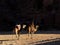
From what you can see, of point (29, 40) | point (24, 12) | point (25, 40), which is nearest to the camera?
point (25, 40)

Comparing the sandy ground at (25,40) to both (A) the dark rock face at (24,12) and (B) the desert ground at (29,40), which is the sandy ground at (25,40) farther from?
(A) the dark rock face at (24,12)

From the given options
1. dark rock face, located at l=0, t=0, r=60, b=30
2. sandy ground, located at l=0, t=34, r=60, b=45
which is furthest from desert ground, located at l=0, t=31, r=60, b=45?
dark rock face, located at l=0, t=0, r=60, b=30

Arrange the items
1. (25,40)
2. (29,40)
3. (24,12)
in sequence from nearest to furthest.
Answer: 1. (25,40)
2. (29,40)
3. (24,12)

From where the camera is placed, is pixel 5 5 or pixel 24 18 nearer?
pixel 24 18

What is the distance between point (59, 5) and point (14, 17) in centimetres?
737

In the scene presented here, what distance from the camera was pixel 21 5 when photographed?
43.3 m

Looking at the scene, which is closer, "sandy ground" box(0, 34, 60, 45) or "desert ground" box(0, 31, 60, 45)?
"sandy ground" box(0, 34, 60, 45)

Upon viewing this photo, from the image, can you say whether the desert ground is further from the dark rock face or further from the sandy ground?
the dark rock face

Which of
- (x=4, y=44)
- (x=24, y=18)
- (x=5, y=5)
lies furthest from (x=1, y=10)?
(x=4, y=44)

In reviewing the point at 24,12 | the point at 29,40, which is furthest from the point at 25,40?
the point at 24,12

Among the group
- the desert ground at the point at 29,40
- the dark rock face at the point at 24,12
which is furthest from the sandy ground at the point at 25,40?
the dark rock face at the point at 24,12

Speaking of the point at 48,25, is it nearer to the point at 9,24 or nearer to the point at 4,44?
the point at 9,24

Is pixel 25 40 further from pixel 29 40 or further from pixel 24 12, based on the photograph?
pixel 24 12

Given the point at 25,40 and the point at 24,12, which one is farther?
the point at 24,12
